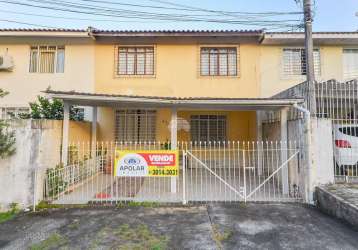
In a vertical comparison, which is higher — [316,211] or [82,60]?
[82,60]

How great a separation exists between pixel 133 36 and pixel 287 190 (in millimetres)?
9300

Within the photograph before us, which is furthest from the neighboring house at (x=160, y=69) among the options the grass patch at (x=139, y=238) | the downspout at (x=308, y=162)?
the grass patch at (x=139, y=238)

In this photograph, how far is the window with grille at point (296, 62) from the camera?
38.3 feet

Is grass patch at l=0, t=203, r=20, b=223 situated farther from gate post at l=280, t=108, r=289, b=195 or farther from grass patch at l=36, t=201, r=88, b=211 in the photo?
gate post at l=280, t=108, r=289, b=195

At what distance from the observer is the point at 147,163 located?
21.3 ft

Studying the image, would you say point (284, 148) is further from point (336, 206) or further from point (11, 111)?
point (11, 111)

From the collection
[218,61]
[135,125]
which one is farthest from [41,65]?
[218,61]

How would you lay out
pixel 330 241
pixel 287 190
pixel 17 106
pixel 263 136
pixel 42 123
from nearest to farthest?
pixel 330 241 < pixel 42 123 < pixel 287 190 < pixel 263 136 < pixel 17 106

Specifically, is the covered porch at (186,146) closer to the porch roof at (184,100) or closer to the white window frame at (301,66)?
the porch roof at (184,100)

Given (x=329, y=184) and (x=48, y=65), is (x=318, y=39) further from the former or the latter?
(x=48, y=65)

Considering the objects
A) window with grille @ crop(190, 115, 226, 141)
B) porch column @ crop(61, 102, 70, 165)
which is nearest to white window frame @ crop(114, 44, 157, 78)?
window with grille @ crop(190, 115, 226, 141)

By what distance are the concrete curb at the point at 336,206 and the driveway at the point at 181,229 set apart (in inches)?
6.9

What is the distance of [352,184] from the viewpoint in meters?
6.70

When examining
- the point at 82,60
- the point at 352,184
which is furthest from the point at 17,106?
the point at 352,184
